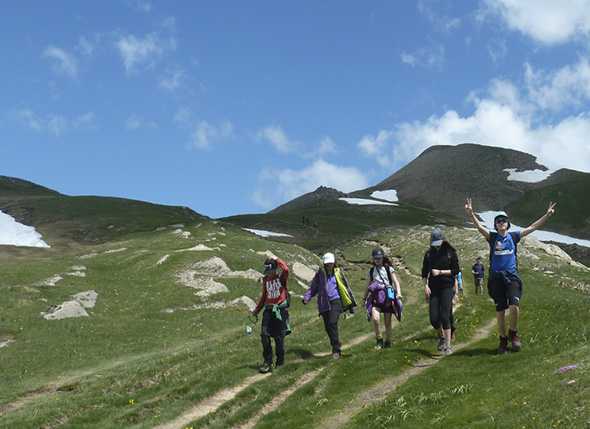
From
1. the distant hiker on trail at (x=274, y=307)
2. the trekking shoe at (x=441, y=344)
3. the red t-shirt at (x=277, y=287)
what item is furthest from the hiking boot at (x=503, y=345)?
the red t-shirt at (x=277, y=287)

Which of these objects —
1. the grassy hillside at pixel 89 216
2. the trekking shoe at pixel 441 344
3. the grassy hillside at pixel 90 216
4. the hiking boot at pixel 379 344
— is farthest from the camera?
the grassy hillside at pixel 90 216

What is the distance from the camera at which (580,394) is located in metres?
11.7

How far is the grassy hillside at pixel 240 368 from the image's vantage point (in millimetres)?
13984

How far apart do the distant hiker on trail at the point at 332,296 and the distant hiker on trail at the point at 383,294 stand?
910 mm

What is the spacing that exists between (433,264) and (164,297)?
36398 mm

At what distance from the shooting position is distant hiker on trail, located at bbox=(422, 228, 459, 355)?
19297 mm

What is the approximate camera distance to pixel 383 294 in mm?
22312

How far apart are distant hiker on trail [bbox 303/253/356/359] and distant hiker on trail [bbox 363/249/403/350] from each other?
2.99 feet

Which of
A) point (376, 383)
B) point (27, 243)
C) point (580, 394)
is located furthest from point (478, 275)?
point (27, 243)

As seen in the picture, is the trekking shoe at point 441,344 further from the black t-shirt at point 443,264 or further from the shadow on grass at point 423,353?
the black t-shirt at point 443,264

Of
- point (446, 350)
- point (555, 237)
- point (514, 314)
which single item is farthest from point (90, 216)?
point (555, 237)

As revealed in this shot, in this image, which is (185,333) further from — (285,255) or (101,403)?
(285,255)

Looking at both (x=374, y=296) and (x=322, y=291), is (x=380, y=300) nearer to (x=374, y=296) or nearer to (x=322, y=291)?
(x=374, y=296)

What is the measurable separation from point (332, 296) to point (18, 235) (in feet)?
330
